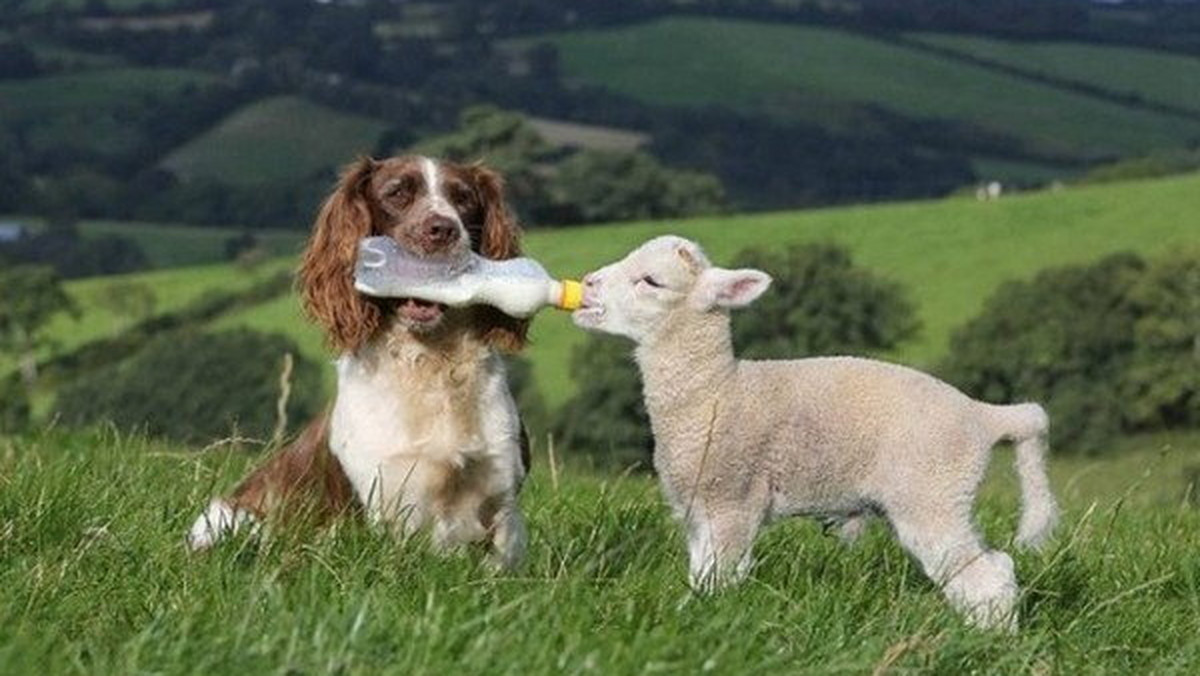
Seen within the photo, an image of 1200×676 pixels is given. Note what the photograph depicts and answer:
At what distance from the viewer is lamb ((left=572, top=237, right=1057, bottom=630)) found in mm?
6102

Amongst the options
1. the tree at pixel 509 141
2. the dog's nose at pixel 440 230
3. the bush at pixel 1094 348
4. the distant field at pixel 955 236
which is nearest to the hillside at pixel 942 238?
the distant field at pixel 955 236

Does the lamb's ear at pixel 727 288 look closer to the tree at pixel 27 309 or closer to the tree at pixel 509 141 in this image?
the tree at pixel 509 141

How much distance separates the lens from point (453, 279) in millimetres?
6930

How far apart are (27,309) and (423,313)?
257 feet

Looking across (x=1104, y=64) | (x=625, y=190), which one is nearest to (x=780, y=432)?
(x=625, y=190)

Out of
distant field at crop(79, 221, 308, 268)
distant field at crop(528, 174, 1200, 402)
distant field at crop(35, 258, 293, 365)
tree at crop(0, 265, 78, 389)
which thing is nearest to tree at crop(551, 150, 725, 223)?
distant field at crop(528, 174, 1200, 402)

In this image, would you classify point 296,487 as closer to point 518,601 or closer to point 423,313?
point 423,313

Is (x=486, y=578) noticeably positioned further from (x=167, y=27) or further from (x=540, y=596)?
(x=167, y=27)

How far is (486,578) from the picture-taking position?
17.6ft

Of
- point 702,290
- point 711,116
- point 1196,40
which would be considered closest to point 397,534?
point 702,290

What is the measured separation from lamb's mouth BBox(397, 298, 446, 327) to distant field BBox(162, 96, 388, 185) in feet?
389

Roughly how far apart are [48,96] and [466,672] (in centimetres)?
14317

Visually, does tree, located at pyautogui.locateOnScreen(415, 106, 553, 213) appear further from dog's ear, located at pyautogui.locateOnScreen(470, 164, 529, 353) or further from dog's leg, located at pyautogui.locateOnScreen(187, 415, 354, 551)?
dog's leg, located at pyautogui.locateOnScreen(187, 415, 354, 551)

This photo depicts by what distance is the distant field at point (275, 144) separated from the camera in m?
127
